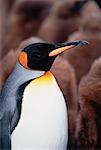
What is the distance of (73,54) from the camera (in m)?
2.33

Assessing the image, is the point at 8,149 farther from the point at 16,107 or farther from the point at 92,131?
the point at 92,131

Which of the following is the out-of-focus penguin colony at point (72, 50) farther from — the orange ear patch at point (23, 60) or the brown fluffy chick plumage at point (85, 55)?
the orange ear patch at point (23, 60)

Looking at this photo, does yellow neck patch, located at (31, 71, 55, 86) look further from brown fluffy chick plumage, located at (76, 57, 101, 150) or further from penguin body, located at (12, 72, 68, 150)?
brown fluffy chick plumage, located at (76, 57, 101, 150)

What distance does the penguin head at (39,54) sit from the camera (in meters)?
1.64

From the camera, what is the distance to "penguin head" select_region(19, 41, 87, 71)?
164 cm

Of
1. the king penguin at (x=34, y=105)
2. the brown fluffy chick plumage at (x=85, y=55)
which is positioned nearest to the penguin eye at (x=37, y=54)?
the king penguin at (x=34, y=105)

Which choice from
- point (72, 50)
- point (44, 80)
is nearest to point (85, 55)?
point (72, 50)

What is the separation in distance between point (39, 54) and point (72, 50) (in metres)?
0.69

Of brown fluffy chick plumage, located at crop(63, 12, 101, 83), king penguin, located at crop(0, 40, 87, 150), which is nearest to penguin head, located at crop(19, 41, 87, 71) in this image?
king penguin, located at crop(0, 40, 87, 150)

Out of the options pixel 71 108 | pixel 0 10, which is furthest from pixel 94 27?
pixel 0 10

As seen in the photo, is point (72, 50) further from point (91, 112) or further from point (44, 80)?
point (44, 80)

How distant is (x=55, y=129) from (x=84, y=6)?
1476mm

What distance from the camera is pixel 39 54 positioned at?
1.66 meters

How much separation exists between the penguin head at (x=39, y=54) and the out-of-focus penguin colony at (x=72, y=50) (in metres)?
0.20
